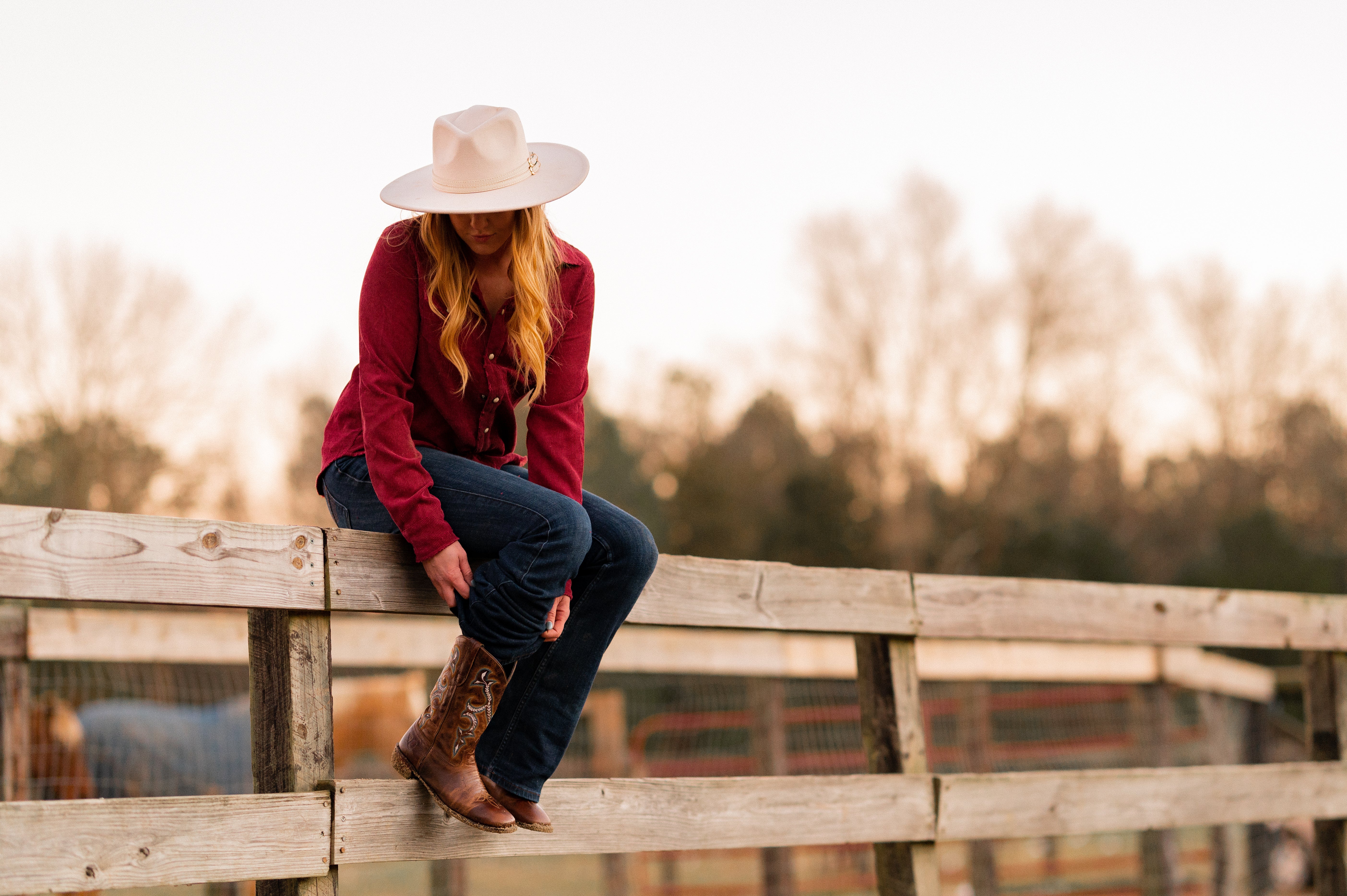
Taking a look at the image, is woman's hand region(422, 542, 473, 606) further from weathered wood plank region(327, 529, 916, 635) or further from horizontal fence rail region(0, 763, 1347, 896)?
horizontal fence rail region(0, 763, 1347, 896)

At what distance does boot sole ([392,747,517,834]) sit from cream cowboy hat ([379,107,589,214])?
0.98 metres

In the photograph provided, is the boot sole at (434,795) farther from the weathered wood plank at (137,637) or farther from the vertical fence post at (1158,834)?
the vertical fence post at (1158,834)

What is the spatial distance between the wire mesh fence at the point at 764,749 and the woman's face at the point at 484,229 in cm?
268

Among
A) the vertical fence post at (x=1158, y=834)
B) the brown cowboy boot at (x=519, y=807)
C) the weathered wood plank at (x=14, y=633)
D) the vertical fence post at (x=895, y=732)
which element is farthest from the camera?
the vertical fence post at (x=1158, y=834)

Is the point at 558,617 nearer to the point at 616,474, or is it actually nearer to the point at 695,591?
the point at 695,591

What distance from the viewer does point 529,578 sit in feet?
6.62

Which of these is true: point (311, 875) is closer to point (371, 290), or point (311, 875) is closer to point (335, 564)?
point (335, 564)

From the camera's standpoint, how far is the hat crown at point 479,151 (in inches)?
83.0

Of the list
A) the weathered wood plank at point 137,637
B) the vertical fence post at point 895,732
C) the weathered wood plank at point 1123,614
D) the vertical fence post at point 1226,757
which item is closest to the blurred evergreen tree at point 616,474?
the vertical fence post at point 1226,757

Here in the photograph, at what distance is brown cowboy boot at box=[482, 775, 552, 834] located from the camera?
2084 millimetres

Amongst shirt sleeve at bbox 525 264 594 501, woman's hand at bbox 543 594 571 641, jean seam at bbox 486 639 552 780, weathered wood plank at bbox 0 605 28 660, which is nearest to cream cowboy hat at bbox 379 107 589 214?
shirt sleeve at bbox 525 264 594 501

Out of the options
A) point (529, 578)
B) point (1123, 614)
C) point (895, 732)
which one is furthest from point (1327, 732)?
point (529, 578)

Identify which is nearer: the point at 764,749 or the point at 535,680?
the point at 535,680

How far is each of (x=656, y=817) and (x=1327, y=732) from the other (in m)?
2.59
